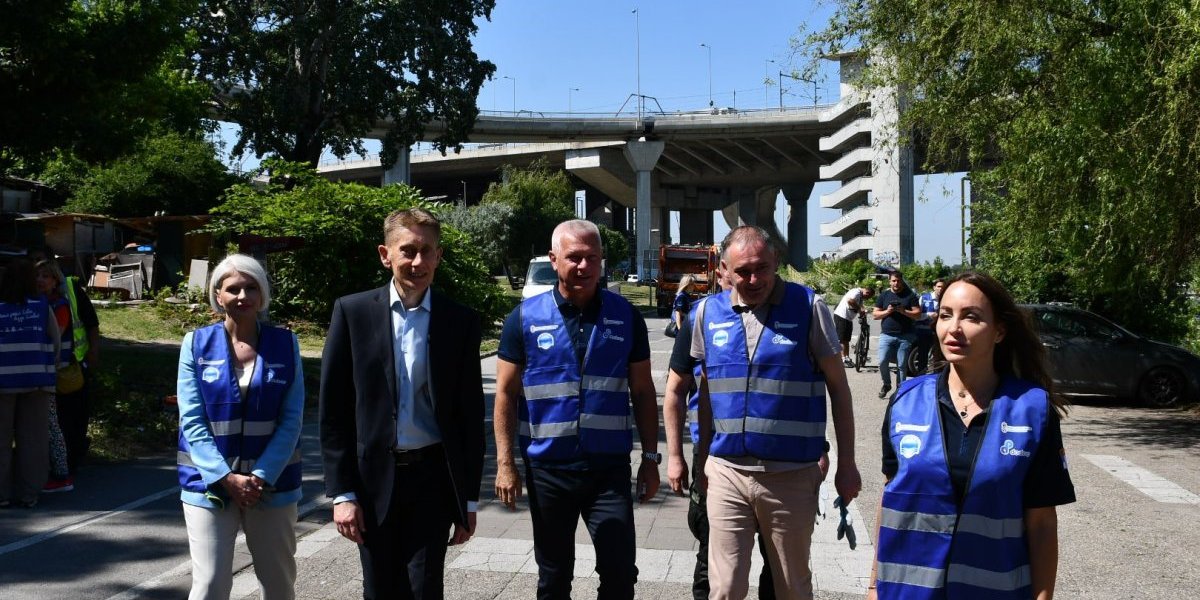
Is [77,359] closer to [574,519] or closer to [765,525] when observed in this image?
[574,519]

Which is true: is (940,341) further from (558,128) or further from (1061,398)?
(558,128)

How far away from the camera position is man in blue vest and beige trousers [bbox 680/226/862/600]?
4.43 meters

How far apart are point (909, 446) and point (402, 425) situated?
1790mm

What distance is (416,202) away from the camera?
1992 centimetres

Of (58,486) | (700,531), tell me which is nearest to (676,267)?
(58,486)

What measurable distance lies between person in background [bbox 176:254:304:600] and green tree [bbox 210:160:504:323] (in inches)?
610

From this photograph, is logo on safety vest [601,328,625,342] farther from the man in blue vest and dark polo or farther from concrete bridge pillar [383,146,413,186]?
concrete bridge pillar [383,146,413,186]

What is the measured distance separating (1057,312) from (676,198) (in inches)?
3273

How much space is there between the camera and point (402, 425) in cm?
387

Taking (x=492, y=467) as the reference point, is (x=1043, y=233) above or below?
above

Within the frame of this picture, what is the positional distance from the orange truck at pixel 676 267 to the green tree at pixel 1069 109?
27919 mm

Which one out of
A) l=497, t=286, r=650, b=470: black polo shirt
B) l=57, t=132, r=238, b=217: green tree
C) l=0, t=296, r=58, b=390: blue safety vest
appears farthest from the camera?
l=57, t=132, r=238, b=217: green tree

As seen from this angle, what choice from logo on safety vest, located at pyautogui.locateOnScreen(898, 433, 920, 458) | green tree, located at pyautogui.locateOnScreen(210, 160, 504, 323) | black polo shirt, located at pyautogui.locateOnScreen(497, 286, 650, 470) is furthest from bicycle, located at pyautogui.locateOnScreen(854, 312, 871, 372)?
logo on safety vest, located at pyautogui.locateOnScreen(898, 433, 920, 458)

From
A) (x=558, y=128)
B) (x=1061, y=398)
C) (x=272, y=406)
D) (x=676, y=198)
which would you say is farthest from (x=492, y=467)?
(x=676, y=198)
